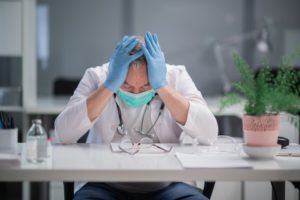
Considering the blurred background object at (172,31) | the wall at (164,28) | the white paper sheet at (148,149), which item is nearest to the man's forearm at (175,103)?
the white paper sheet at (148,149)

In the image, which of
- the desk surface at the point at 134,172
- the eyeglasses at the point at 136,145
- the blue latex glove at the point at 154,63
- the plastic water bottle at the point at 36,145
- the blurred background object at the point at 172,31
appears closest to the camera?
the desk surface at the point at 134,172

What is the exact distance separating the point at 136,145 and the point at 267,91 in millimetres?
539

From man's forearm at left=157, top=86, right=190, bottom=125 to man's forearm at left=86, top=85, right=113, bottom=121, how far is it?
0.20 m

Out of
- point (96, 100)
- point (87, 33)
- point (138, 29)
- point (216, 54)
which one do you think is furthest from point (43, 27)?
point (96, 100)

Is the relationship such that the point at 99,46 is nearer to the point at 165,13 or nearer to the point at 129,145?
the point at 165,13

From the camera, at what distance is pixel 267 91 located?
1.75 meters

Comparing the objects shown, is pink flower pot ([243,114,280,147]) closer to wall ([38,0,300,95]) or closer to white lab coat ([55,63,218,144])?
white lab coat ([55,63,218,144])

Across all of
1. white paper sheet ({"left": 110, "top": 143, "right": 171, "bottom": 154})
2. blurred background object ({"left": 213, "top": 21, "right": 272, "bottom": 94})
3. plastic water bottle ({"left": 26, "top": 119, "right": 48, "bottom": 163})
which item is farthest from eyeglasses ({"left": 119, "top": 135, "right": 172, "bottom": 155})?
blurred background object ({"left": 213, "top": 21, "right": 272, "bottom": 94})

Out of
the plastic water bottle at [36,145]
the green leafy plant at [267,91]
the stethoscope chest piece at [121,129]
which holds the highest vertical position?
the green leafy plant at [267,91]

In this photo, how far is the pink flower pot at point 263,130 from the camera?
1773mm

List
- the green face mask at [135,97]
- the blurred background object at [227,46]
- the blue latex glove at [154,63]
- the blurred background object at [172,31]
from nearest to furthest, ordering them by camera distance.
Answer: the blue latex glove at [154,63] → the green face mask at [135,97] → the blurred background object at [227,46] → the blurred background object at [172,31]

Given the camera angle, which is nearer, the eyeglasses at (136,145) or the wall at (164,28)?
the eyeglasses at (136,145)

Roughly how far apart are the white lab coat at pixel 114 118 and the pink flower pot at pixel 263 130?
1.04 feet

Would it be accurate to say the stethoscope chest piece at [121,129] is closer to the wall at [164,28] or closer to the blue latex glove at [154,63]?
the blue latex glove at [154,63]
